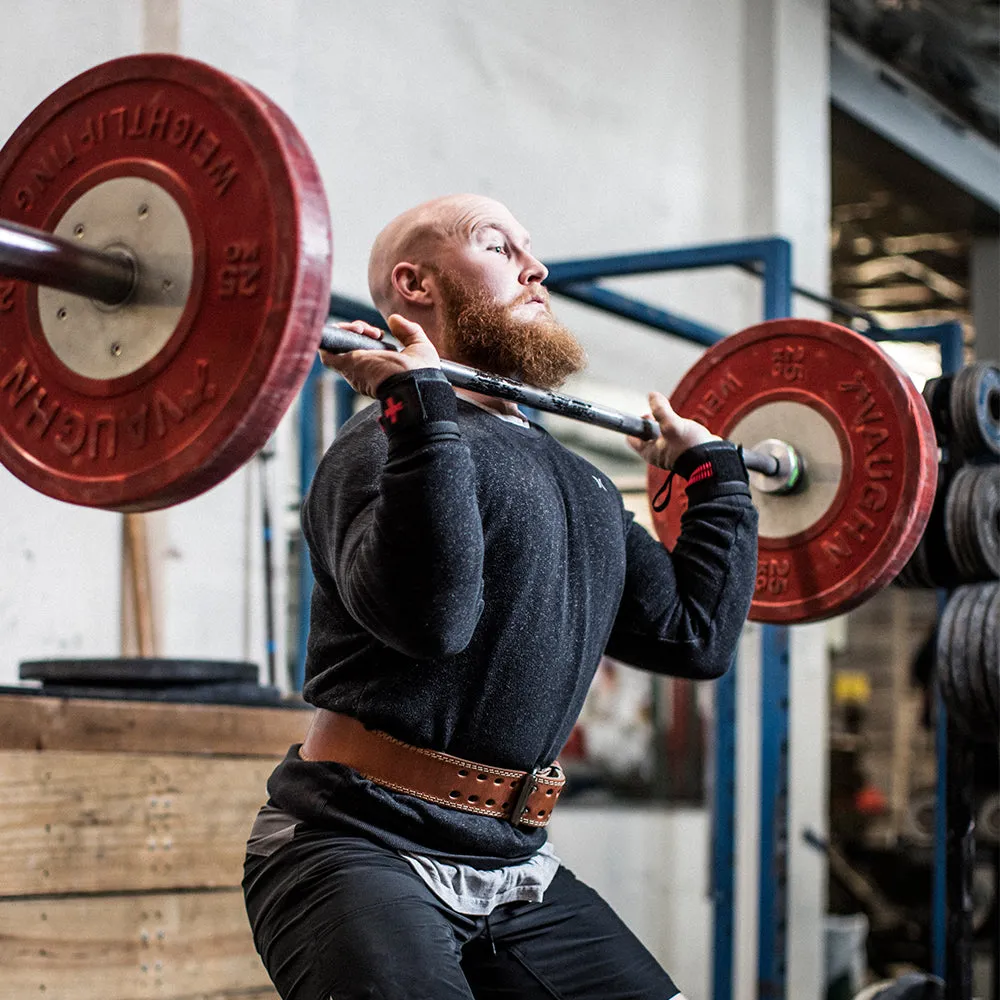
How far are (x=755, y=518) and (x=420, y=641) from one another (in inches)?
27.7

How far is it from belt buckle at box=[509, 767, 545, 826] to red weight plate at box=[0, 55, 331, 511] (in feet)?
1.91

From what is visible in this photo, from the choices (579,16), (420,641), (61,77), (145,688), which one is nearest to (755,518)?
(420,641)

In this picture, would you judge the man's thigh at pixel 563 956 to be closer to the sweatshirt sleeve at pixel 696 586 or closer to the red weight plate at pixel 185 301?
the sweatshirt sleeve at pixel 696 586

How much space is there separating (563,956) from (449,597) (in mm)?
543

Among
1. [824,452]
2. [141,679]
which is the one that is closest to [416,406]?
[824,452]

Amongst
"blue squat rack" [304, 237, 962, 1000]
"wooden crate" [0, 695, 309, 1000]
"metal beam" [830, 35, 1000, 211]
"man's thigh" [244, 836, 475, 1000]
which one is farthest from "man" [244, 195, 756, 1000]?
"metal beam" [830, 35, 1000, 211]

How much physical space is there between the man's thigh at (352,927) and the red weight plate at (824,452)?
2.82ft

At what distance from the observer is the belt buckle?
1.72m

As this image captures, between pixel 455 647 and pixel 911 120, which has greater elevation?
pixel 911 120

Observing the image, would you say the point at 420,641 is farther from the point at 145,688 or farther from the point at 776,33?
the point at 776,33

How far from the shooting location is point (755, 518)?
2.05 meters

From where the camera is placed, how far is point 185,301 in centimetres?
138

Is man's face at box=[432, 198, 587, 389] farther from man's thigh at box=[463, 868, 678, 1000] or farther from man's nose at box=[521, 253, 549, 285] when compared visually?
man's thigh at box=[463, 868, 678, 1000]

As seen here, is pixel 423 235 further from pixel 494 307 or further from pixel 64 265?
pixel 64 265
